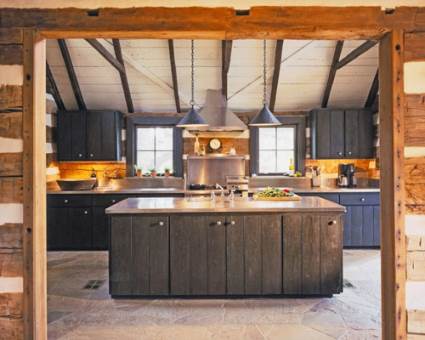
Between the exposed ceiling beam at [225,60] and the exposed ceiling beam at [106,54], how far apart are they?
165 centimetres

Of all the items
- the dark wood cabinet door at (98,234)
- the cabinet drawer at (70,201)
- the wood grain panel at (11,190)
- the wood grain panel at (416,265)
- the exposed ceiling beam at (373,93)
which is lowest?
the dark wood cabinet door at (98,234)

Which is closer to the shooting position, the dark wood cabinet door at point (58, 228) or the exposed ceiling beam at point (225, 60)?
the exposed ceiling beam at point (225, 60)

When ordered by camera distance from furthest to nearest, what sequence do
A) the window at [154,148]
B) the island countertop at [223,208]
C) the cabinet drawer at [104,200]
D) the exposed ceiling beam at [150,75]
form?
the window at [154,148] → the cabinet drawer at [104,200] → the exposed ceiling beam at [150,75] → the island countertop at [223,208]

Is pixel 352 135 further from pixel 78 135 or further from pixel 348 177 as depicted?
pixel 78 135

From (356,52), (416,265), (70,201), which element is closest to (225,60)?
(356,52)

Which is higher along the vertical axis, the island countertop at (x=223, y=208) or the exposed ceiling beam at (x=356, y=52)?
the exposed ceiling beam at (x=356, y=52)

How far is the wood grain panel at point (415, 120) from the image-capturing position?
2.57 m

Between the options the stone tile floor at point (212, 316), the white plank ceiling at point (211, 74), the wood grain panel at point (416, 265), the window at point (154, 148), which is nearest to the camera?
the wood grain panel at point (416, 265)

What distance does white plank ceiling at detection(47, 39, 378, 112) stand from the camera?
627 centimetres

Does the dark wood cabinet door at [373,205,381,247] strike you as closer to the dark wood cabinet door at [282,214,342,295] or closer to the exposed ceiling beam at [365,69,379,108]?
the exposed ceiling beam at [365,69,379,108]

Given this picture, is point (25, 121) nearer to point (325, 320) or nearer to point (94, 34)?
point (94, 34)

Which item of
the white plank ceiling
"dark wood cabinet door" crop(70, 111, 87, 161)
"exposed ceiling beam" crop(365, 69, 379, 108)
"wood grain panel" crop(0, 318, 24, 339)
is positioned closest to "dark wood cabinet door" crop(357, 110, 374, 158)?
"exposed ceiling beam" crop(365, 69, 379, 108)

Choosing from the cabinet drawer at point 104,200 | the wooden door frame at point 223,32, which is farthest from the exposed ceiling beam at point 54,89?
the wooden door frame at point 223,32

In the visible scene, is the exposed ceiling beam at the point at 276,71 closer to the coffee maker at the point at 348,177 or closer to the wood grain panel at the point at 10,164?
the coffee maker at the point at 348,177
